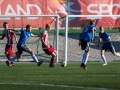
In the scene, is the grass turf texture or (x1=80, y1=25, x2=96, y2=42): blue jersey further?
(x1=80, y1=25, x2=96, y2=42): blue jersey

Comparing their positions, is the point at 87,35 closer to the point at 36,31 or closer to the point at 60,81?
the point at 60,81

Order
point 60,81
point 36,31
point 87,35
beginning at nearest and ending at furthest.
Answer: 1. point 60,81
2. point 87,35
3. point 36,31

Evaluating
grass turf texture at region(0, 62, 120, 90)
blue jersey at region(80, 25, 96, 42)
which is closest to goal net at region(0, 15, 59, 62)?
blue jersey at region(80, 25, 96, 42)

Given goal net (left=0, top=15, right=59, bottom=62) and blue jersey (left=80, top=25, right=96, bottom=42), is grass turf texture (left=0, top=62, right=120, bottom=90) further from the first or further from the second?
goal net (left=0, top=15, right=59, bottom=62)

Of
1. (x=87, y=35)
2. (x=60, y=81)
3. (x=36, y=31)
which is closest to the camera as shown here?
(x=60, y=81)

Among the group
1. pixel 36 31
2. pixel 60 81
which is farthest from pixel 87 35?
pixel 36 31

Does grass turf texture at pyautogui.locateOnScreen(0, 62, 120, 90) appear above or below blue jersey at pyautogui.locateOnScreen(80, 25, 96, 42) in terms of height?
below

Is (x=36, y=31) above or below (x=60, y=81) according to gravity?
above

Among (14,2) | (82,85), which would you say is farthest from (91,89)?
(14,2)

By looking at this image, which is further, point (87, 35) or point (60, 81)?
point (87, 35)

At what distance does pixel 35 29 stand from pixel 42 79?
1376cm

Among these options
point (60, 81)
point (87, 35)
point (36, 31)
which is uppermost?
point (87, 35)

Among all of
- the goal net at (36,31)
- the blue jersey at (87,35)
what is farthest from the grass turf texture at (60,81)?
the goal net at (36,31)

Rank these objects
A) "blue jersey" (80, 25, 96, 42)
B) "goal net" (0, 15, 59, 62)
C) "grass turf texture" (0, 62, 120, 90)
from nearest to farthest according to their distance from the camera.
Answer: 1. "grass turf texture" (0, 62, 120, 90)
2. "blue jersey" (80, 25, 96, 42)
3. "goal net" (0, 15, 59, 62)
